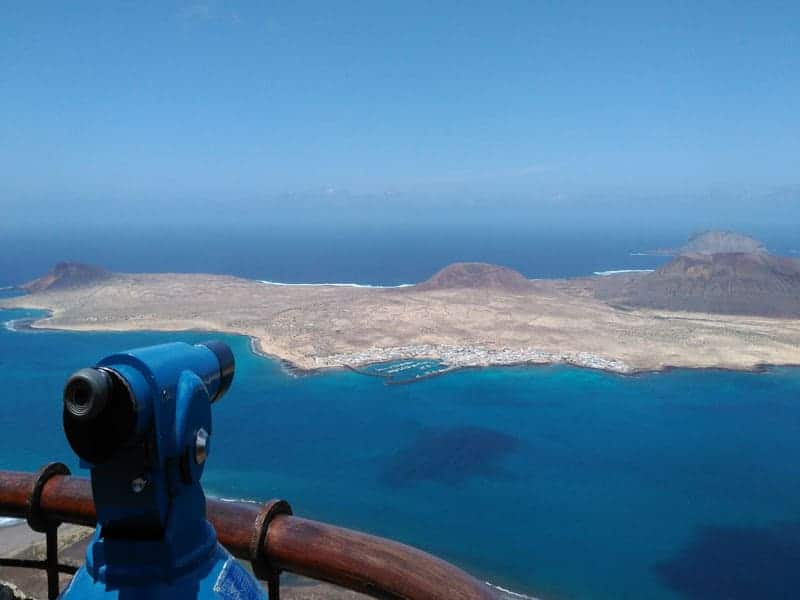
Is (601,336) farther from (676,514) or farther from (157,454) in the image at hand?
(157,454)

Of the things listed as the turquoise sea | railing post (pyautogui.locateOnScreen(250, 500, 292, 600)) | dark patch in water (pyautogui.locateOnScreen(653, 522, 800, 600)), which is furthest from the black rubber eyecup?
dark patch in water (pyautogui.locateOnScreen(653, 522, 800, 600))

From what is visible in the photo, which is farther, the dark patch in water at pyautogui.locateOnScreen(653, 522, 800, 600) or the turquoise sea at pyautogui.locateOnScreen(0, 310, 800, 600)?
the turquoise sea at pyautogui.locateOnScreen(0, 310, 800, 600)

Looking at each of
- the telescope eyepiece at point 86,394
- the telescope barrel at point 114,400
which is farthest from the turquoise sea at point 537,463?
the telescope eyepiece at point 86,394

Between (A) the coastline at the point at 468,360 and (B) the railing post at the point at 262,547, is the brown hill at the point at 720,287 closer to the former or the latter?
(A) the coastline at the point at 468,360

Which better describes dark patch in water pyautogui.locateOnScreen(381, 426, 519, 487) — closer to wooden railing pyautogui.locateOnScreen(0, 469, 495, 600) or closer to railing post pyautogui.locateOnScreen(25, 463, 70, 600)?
railing post pyautogui.locateOnScreen(25, 463, 70, 600)

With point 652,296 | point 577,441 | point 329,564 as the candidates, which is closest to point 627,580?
point 577,441

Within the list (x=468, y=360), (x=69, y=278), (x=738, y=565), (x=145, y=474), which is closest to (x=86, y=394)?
(x=145, y=474)
